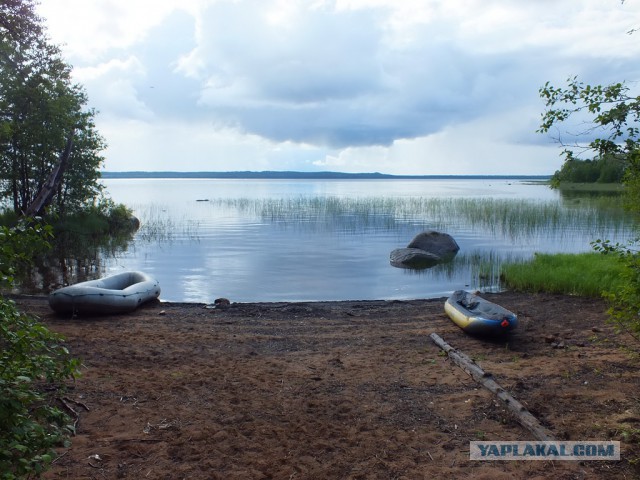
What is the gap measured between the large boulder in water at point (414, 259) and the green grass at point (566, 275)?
4042mm

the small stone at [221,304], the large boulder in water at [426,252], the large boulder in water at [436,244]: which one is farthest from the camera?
the large boulder in water at [436,244]

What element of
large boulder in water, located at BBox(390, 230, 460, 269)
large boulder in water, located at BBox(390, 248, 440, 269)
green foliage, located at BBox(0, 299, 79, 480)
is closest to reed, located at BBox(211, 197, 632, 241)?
large boulder in water, located at BBox(390, 230, 460, 269)

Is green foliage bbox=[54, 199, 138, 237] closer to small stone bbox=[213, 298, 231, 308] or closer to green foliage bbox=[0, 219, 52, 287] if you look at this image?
small stone bbox=[213, 298, 231, 308]

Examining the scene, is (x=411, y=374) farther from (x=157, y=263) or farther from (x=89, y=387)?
(x=157, y=263)

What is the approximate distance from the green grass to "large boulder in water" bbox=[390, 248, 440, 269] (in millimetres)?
4042

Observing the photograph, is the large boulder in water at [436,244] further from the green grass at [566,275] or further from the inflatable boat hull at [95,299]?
the inflatable boat hull at [95,299]

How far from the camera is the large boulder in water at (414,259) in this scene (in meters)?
19.0

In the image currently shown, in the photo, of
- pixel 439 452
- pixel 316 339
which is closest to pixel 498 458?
pixel 439 452

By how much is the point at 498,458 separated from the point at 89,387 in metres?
4.69

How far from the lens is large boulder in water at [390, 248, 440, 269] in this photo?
62.3 feet

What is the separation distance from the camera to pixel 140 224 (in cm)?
3109

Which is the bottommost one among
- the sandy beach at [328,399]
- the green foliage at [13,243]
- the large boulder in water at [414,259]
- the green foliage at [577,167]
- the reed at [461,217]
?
the large boulder in water at [414,259]

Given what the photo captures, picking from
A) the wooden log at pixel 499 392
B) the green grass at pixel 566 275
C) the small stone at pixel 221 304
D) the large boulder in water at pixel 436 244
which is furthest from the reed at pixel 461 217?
the wooden log at pixel 499 392

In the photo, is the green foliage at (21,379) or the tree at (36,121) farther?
the tree at (36,121)
